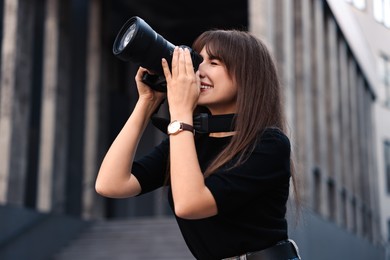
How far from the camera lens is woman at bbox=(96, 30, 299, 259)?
187cm

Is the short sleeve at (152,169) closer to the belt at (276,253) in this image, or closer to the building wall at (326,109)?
the belt at (276,253)

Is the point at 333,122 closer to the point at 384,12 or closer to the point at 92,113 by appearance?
the point at 92,113

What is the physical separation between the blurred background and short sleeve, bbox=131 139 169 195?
190cm

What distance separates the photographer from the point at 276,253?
6.40 ft

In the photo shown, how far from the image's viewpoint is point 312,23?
1852 cm

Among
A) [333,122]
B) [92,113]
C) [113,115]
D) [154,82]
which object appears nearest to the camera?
[154,82]

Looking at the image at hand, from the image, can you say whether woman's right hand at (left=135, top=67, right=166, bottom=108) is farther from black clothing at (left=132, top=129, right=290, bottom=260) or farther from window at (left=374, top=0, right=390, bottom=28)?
window at (left=374, top=0, right=390, bottom=28)

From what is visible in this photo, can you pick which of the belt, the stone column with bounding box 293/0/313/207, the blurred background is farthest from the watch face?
the stone column with bounding box 293/0/313/207

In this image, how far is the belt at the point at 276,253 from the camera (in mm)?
1931

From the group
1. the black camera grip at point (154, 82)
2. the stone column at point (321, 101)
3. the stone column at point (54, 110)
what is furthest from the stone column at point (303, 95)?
Result: the black camera grip at point (154, 82)

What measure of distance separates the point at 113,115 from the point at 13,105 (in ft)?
23.7

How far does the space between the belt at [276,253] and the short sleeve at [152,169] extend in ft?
1.43

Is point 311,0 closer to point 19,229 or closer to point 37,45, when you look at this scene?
point 37,45

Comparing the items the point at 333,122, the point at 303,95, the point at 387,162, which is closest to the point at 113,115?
the point at 303,95
